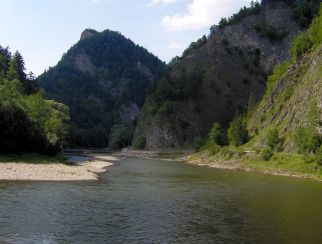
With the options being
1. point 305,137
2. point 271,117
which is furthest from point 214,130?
point 305,137

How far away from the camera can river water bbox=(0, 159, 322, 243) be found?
29.2 metres

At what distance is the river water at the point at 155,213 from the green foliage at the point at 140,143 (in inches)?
5119

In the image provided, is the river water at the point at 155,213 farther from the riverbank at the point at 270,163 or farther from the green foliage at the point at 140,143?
the green foliage at the point at 140,143

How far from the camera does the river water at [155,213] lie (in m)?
29.2

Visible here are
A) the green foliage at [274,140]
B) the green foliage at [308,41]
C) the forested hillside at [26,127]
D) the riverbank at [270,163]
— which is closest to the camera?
the riverbank at [270,163]

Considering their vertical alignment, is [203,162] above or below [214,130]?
below

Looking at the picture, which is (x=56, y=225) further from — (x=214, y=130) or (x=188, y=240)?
(x=214, y=130)

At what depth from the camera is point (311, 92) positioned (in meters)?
103

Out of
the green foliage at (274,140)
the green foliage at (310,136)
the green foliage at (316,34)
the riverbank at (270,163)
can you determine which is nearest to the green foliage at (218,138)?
the riverbank at (270,163)

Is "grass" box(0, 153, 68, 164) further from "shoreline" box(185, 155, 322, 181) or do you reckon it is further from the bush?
the bush

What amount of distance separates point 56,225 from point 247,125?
11137 centimetres

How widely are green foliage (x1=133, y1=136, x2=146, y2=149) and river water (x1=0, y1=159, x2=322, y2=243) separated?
427 feet

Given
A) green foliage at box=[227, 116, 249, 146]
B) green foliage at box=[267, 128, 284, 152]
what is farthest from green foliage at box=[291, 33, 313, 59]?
green foliage at box=[267, 128, 284, 152]

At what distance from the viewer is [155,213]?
123 feet
